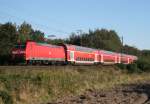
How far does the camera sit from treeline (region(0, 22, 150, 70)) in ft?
191

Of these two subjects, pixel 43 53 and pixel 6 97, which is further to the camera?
pixel 43 53

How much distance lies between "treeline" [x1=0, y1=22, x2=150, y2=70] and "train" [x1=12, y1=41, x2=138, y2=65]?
2357mm

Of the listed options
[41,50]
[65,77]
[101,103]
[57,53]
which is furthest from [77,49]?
[101,103]

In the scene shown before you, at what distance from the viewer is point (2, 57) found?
4759 centimetres

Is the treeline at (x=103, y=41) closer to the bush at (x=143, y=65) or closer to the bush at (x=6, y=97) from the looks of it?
the bush at (x=143, y=65)

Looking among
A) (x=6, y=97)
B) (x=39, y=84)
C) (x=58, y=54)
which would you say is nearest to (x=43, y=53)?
(x=58, y=54)

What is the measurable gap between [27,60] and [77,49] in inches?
661

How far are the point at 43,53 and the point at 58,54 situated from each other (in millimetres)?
5495

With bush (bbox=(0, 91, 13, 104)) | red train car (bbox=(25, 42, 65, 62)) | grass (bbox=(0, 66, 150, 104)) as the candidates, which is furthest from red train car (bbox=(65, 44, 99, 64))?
bush (bbox=(0, 91, 13, 104))

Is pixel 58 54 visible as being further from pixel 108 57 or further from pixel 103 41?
pixel 103 41

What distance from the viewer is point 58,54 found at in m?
53.8

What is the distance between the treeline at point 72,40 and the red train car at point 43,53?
6.63ft

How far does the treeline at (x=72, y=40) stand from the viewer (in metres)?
58.3

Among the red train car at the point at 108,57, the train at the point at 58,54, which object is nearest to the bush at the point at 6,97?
the train at the point at 58,54
